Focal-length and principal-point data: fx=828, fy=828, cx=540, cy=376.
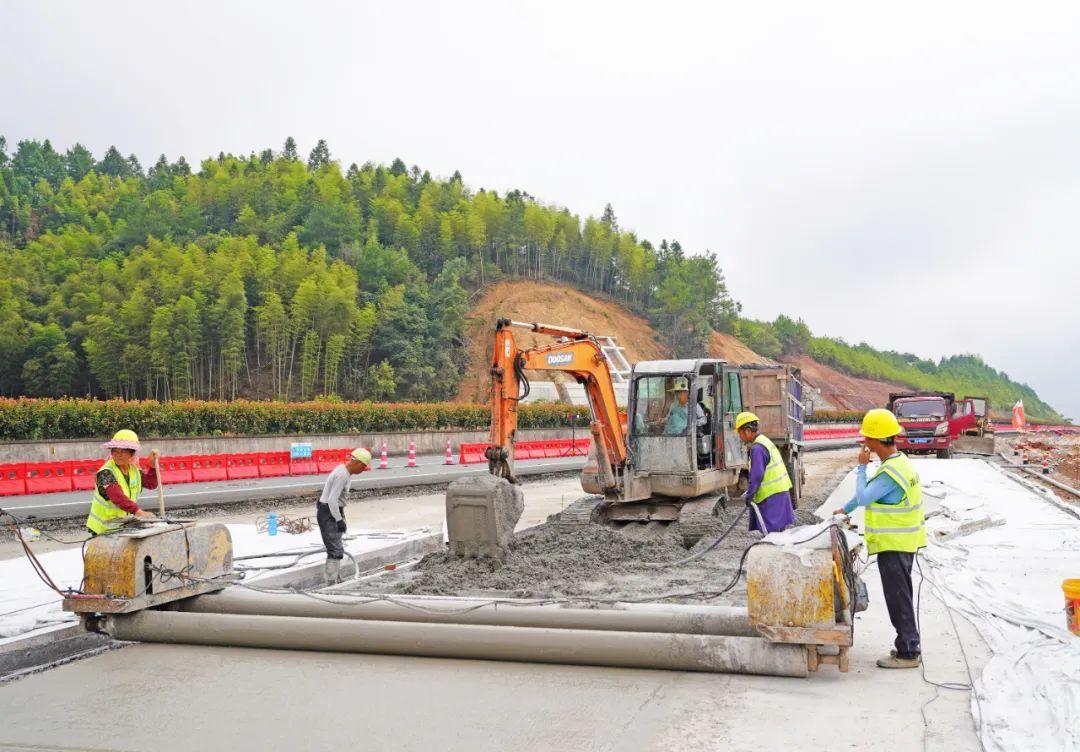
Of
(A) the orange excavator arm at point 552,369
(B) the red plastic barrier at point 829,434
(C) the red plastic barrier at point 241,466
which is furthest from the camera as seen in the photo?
(B) the red plastic barrier at point 829,434

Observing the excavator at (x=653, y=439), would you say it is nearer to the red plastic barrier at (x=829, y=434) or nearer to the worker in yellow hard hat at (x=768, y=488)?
the worker in yellow hard hat at (x=768, y=488)

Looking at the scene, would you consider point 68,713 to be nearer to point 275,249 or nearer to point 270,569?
point 270,569

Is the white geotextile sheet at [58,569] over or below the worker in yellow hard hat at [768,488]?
below

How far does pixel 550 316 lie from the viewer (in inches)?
3051

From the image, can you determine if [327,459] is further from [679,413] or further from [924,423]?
[924,423]

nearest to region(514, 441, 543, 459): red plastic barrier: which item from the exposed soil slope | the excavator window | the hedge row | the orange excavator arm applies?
the hedge row

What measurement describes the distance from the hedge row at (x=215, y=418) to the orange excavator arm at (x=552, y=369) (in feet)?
64.1

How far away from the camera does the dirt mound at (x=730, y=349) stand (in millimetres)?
81312

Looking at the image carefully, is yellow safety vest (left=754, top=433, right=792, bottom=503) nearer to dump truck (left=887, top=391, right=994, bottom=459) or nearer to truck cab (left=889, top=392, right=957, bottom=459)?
dump truck (left=887, top=391, right=994, bottom=459)

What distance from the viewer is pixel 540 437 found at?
41.9m

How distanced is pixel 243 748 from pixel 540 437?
37372 mm

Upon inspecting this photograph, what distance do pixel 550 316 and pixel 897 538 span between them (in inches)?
2844

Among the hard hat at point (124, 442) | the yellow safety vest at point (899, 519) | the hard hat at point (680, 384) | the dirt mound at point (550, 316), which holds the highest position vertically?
the dirt mound at point (550, 316)

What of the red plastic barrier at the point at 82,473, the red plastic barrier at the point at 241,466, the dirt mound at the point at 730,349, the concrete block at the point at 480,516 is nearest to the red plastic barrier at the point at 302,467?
the red plastic barrier at the point at 241,466
